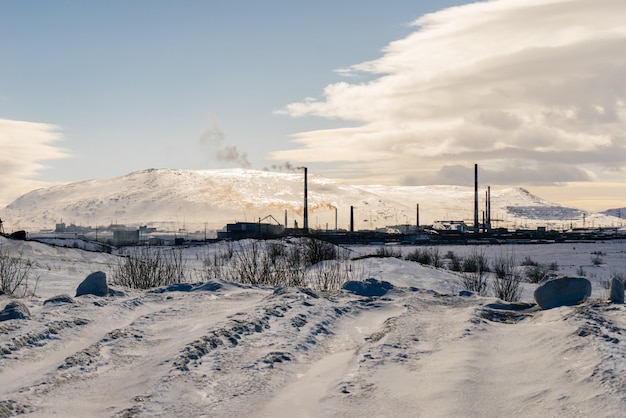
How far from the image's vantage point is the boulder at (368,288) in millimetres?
11619

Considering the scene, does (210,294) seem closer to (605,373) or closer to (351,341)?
(351,341)

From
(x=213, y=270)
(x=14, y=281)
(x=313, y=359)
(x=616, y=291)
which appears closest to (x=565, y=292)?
(x=616, y=291)

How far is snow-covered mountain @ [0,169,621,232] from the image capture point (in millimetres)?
157625

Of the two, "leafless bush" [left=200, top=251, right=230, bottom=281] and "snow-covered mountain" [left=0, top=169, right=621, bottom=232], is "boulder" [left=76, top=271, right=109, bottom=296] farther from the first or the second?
"snow-covered mountain" [left=0, top=169, right=621, bottom=232]

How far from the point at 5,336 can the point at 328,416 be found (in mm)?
4463

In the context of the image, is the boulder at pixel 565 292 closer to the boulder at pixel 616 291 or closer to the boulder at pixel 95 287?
the boulder at pixel 616 291

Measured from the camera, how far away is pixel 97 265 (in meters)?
27.7

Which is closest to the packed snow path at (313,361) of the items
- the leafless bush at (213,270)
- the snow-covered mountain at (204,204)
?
the leafless bush at (213,270)

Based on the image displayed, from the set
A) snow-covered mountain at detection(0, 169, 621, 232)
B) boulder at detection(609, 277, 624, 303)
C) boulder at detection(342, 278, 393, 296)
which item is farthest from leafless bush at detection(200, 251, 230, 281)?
snow-covered mountain at detection(0, 169, 621, 232)

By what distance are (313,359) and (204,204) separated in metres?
161

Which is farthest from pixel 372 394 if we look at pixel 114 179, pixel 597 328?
pixel 114 179

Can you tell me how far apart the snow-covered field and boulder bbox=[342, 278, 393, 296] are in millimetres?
1474

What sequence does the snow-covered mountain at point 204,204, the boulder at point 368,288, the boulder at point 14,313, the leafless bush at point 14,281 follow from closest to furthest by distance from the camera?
the boulder at point 14,313 → the boulder at point 368,288 → the leafless bush at point 14,281 → the snow-covered mountain at point 204,204

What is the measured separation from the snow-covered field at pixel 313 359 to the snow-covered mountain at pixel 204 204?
134 metres
